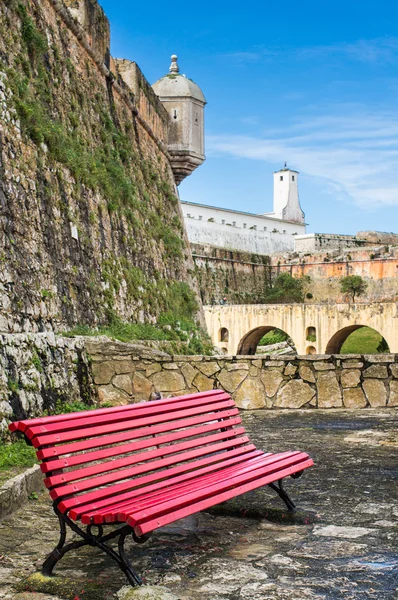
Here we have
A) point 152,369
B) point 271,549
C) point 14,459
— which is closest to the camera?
point 271,549

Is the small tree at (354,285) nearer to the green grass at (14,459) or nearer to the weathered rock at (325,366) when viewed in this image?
the weathered rock at (325,366)

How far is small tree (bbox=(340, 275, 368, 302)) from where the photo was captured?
48938 mm

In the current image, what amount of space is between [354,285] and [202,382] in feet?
135

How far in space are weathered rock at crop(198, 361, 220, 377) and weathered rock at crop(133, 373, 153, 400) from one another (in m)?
0.69

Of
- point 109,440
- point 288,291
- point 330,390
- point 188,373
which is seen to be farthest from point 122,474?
point 288,291

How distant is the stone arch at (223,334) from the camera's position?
3947 centimetres

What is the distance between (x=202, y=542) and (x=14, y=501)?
1164 millimetres

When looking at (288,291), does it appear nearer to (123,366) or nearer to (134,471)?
(123,366)

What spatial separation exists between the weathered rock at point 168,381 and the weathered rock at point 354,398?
73.8 inches

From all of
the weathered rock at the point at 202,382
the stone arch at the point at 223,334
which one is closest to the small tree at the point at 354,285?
the stone arch at the point at 223,334

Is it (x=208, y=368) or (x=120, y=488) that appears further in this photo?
(x=208, y=368)

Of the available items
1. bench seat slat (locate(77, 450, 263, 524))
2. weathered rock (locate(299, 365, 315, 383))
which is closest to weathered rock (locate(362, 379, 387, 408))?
weathered rock (locate(299, 365, 315, 383))

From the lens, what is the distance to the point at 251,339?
130ft

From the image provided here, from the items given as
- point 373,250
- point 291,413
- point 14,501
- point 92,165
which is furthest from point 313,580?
point 373,250
